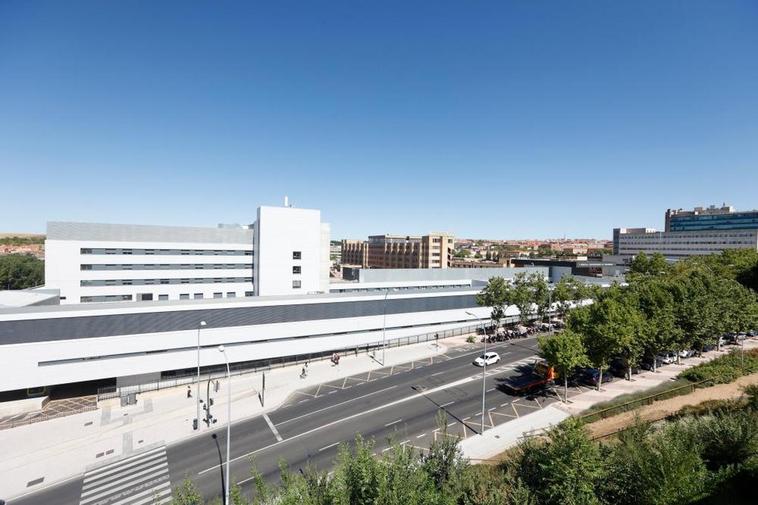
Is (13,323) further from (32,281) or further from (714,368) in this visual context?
(32,281)

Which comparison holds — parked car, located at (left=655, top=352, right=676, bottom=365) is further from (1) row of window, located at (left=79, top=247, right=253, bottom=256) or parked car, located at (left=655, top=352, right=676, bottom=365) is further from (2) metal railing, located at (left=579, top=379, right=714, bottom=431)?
(1) row of window, located at (left=79, top=247, right=253, bottom=256)

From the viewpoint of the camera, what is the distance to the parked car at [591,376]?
3317cm

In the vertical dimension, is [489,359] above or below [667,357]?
below

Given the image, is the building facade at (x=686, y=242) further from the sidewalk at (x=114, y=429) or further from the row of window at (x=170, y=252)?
the sidewalk at (x=114, y=429)

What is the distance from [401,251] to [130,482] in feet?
323

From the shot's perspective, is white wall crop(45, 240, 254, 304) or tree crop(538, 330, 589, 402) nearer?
tree crop(538, 330, 589, 402)

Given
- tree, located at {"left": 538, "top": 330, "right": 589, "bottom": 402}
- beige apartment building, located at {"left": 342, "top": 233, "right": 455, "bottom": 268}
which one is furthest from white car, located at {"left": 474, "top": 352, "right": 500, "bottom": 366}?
beige apartment building, located at {"left": 342, "top": 233, "right": 455, "bottom": 268}

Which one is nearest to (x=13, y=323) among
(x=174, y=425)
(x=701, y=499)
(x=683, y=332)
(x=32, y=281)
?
(x=174, y=425)

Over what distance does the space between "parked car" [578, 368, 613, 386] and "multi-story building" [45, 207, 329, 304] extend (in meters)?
35.5

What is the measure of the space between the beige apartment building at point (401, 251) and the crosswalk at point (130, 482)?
86.3 metres

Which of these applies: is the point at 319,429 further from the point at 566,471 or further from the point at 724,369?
the point at 724,369

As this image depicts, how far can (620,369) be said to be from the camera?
36.4 m

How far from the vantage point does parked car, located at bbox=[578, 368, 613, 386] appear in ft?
109

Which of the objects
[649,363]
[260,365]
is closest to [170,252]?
Answer: [260,365]
